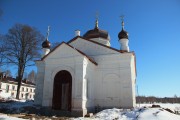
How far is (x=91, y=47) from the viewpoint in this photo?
18781 millimetres

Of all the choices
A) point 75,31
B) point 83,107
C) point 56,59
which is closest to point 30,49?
point 75,31

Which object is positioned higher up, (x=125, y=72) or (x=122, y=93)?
(x=125, y=72)

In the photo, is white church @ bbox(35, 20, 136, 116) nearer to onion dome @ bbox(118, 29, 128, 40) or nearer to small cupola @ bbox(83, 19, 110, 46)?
onion dome @ bbox(118, 29, 128, 40)

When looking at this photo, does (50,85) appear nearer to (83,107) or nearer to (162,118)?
(83,107)

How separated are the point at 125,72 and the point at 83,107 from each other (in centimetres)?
516

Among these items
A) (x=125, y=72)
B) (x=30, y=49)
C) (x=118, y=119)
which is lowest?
(x=118, y=119)

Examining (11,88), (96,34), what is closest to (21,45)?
(96,34)

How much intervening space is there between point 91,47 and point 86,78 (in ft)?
14.8

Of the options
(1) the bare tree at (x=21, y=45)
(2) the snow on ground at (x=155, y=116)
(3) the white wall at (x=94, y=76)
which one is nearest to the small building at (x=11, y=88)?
(1) the bare tree at (x=21, y=45)

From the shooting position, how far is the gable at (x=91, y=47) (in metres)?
17.9

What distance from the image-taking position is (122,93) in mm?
16203

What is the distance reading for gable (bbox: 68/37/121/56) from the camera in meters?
17.9

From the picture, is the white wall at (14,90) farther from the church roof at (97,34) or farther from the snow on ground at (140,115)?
the snow on ground at (140,115)

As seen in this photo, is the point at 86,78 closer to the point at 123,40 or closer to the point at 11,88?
the point at 123,40
